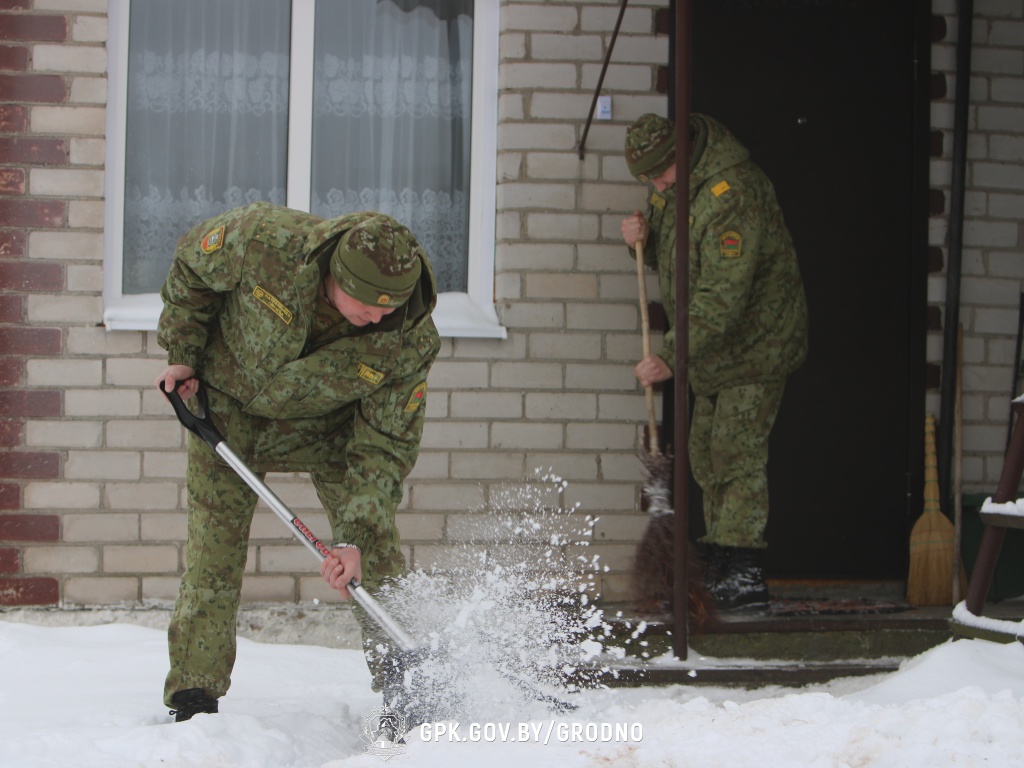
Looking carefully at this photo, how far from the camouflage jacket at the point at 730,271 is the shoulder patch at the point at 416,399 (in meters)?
1.32

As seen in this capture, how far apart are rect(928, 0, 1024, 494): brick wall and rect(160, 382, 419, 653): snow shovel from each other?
3222 mm

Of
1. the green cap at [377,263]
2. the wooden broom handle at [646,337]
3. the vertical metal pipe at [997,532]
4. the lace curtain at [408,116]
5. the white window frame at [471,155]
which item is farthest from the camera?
the lace curtain at [408,116]

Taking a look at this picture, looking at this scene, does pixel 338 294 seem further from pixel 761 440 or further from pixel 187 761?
pixel 761 440

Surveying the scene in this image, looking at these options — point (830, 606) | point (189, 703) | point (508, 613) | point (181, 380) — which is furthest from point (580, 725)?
point (830, 606)

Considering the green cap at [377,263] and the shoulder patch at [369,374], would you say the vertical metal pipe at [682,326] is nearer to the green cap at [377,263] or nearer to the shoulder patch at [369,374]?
the shoulder patch at [369,374]

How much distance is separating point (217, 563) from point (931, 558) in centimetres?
328

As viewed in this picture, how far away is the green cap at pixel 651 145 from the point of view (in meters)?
4.68

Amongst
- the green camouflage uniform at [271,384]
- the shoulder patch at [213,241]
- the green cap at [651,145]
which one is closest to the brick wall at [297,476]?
the green cap at [651,145]

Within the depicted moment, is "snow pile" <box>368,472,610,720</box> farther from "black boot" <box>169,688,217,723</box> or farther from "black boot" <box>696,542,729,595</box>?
"black boot" <box>169,688,217,723</box>

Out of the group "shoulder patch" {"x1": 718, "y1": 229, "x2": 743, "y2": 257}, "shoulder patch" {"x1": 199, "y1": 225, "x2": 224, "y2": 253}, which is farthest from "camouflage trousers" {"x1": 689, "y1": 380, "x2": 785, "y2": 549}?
"shoulder patch" {"x1": 199, "y1": 225, "x2": 224, "y2": 253}

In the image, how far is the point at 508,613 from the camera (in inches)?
153

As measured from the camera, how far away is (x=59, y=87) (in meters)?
4.93

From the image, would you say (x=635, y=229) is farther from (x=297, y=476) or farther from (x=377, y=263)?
(x=377, y=263)

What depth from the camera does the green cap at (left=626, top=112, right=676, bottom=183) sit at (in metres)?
4.68
